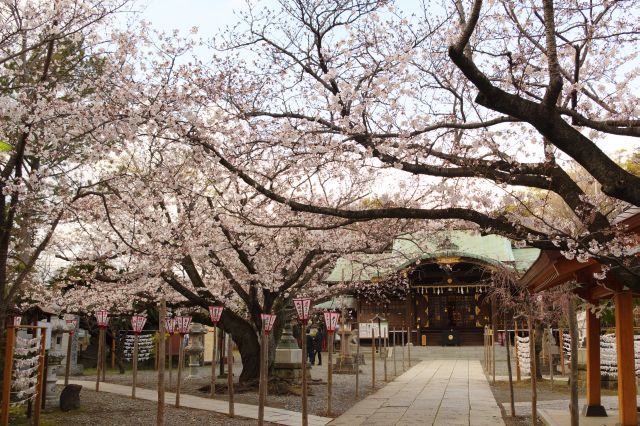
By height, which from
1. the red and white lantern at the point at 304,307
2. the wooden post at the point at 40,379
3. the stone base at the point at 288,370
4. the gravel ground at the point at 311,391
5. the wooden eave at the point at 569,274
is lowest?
the gravel ground at the point at 311,391

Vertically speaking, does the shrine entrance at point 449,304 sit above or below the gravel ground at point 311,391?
above

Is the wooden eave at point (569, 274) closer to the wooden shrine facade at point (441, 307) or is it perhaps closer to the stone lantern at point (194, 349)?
the stone lantern at point (194, 349)

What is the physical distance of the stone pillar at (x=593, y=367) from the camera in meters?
9.84

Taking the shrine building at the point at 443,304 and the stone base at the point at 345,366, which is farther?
the shrine building at the point at 443,304

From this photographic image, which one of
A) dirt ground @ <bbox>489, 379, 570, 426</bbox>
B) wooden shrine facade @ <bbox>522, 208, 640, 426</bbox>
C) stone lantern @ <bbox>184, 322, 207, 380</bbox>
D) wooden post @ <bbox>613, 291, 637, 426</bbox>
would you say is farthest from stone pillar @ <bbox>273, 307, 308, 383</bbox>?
wooden post @ <bbox>613, 291, 637, 426</bbox>

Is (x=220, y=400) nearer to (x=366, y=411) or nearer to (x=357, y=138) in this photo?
(x=366, y=411)

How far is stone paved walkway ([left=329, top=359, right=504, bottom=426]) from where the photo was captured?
11.0 meters

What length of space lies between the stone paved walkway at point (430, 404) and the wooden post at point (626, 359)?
269 centimetres

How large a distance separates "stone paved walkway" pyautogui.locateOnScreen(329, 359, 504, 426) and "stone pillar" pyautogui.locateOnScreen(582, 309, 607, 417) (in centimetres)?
156

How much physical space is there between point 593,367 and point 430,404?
4183 millimetres

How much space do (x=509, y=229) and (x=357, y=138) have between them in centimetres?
211

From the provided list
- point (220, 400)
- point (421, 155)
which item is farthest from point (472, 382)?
point (421, 155)

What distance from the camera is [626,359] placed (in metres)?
8.25

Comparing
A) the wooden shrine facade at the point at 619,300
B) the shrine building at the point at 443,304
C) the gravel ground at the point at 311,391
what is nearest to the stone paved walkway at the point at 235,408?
the gravel ground at the point at 311,391
